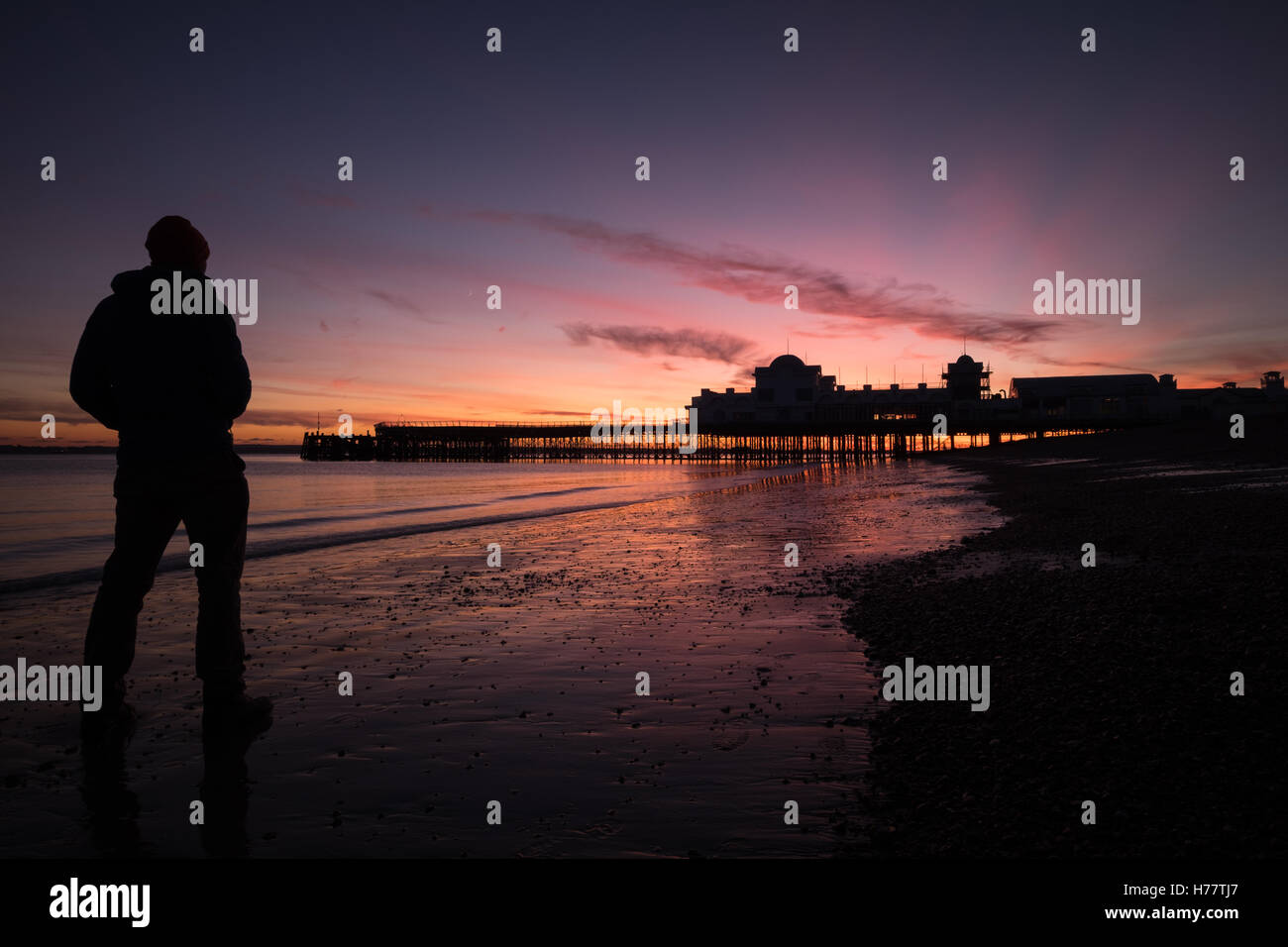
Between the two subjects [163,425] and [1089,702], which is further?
[1089,702]

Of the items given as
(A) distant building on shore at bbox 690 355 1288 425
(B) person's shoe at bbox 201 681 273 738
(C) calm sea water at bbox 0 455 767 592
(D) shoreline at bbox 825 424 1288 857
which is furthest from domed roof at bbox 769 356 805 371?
(B) person's shoe at bbox 201 681 273 738

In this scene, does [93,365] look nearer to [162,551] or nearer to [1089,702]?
[162,551]

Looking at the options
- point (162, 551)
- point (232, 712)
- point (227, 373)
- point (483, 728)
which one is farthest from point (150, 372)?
point (483, 728)

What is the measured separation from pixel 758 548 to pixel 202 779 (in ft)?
39.3

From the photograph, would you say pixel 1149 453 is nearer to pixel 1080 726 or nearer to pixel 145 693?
pixel 1080 726

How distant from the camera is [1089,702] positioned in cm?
498

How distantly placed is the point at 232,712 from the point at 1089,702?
5.79 metres

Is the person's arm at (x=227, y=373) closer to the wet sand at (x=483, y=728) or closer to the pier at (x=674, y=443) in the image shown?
the wet sand at (x=483, y=728)

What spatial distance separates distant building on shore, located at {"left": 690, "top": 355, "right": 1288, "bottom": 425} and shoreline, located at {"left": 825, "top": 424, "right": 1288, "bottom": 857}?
106 metres

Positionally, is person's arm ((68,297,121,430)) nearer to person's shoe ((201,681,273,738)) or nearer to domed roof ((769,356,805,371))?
person's shoe ((201,681,273,738))

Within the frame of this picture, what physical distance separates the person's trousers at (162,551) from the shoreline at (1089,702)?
4002 millimetres

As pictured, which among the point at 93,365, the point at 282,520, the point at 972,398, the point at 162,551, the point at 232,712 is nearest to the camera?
the point at 93,365

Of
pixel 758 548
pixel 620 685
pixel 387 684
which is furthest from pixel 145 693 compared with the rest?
pixel 758 548

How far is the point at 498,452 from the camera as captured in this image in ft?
470
